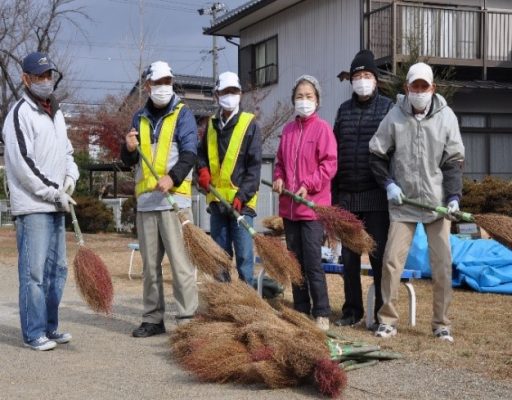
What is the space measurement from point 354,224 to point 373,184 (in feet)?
1.97

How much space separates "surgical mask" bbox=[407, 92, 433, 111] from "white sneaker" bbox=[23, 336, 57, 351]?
330 cm

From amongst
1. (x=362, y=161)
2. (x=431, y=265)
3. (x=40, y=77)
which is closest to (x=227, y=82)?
(x=362, y=161)

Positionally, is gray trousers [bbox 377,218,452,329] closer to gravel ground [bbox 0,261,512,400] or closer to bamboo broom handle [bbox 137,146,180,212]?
gravel ground [bbox 0,261,512,400]

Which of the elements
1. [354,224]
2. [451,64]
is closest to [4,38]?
[451,64]

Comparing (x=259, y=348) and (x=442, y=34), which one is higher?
(x=442, y=34)

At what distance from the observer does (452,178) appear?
243 inches

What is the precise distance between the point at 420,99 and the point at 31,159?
117 inches

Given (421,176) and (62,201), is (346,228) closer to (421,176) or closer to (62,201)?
(421,176)

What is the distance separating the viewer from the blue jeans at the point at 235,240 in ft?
21.5

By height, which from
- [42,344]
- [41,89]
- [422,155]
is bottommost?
[42,344]

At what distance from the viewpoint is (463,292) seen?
9164 mm

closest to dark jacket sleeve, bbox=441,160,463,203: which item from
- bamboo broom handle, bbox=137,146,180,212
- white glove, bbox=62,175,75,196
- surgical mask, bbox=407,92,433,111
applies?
surgical mask, bbox=407,92,433,111

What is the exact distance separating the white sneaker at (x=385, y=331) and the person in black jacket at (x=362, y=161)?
1.24ft

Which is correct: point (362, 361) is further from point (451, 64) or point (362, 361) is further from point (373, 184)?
point (451, 64)
